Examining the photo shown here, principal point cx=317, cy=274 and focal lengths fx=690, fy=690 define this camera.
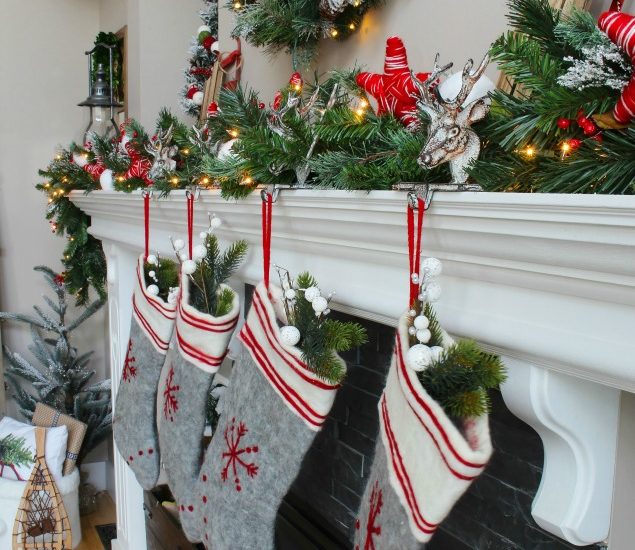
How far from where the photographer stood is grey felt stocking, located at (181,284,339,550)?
962 mm

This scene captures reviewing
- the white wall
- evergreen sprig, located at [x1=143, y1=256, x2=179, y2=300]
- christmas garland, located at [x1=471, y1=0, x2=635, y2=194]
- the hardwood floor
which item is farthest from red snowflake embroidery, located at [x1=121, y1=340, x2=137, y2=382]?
the white wall

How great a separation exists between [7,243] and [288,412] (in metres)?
2.52

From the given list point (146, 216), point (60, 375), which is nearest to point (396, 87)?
point (146, 216)

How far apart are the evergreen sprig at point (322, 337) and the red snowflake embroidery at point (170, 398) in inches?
17.7

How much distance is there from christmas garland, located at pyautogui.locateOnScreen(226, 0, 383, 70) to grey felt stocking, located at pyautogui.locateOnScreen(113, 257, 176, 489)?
57cm

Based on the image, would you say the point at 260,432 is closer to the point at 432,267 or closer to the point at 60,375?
the point at 432,267

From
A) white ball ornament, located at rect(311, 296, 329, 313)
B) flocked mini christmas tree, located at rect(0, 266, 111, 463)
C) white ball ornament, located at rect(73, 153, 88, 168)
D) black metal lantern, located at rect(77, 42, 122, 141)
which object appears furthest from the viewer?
flocked mini christmas tree, located at rect(0, 266, 111, 463)

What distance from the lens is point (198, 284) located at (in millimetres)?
1261

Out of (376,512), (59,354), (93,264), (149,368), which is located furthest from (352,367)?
(59,354)

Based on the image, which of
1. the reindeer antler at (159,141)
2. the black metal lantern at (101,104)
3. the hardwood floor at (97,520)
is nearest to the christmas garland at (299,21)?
the reindeer antler at (159,141)

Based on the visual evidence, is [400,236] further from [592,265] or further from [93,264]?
[93,264]

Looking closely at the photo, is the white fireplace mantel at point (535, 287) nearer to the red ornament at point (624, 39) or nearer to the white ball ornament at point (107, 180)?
Result: the red ornament at point (624, 39)

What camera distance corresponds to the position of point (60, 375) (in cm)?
297

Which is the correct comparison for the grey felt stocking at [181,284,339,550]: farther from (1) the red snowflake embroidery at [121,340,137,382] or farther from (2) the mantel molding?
(1) the red snowflake embroidery at [121,340,137,382]
